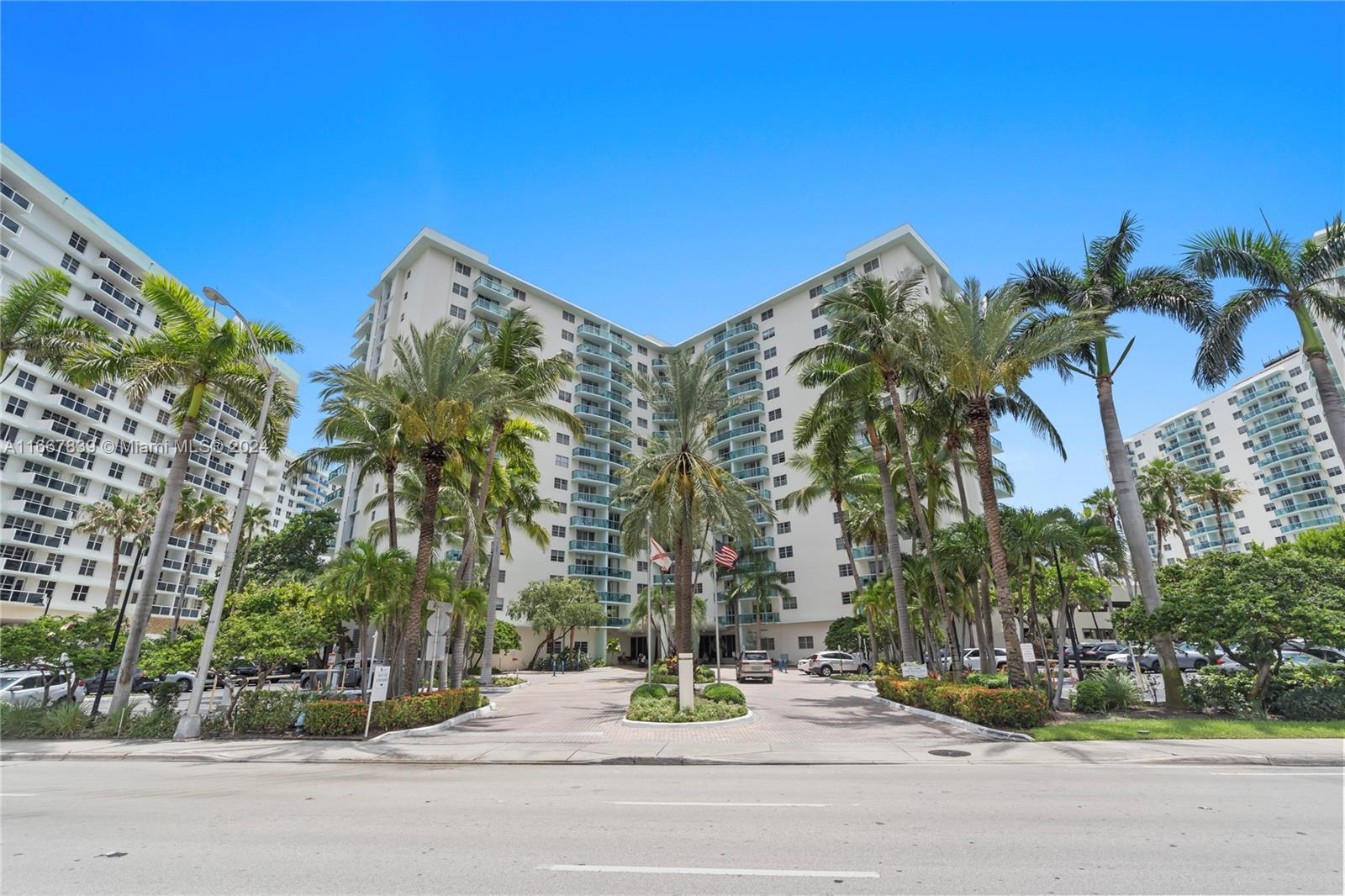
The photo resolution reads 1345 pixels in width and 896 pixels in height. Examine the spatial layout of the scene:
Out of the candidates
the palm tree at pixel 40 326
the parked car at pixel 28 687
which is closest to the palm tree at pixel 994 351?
the palm tree at pixel 40 326

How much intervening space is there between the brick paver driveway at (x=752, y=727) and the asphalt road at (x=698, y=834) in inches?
176

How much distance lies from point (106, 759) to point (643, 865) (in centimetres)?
1651

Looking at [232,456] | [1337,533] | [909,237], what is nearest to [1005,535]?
[1337,533]

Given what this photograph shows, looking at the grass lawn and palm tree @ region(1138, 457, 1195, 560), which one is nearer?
the grass lawn

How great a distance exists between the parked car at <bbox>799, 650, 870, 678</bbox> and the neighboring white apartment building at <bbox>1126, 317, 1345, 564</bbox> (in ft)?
196

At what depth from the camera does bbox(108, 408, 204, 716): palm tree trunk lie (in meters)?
18.5

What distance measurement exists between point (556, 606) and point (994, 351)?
4105cm

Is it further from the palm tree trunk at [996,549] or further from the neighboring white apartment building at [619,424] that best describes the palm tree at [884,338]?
the neighboring white apartment building at [619,424]

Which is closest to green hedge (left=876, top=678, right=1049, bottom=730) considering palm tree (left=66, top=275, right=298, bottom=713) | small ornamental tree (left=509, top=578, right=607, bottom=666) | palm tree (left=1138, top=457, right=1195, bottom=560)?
palm tree (left=66, top=275, right=298, bottom=713)

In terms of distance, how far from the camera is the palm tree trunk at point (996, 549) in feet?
58.8

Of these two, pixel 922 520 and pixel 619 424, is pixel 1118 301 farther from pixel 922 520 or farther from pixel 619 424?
pixel 619 424

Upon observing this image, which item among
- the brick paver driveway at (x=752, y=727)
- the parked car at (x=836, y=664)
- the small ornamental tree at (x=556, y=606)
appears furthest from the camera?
the small ornamental tree at (x=556, y=606)

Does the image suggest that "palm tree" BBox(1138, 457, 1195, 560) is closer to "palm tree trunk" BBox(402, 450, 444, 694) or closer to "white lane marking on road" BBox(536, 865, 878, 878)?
"palm tree trunk" BBox(402, 450, 444, 694)

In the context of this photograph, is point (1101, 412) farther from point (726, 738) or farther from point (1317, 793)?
point (726, 738)
